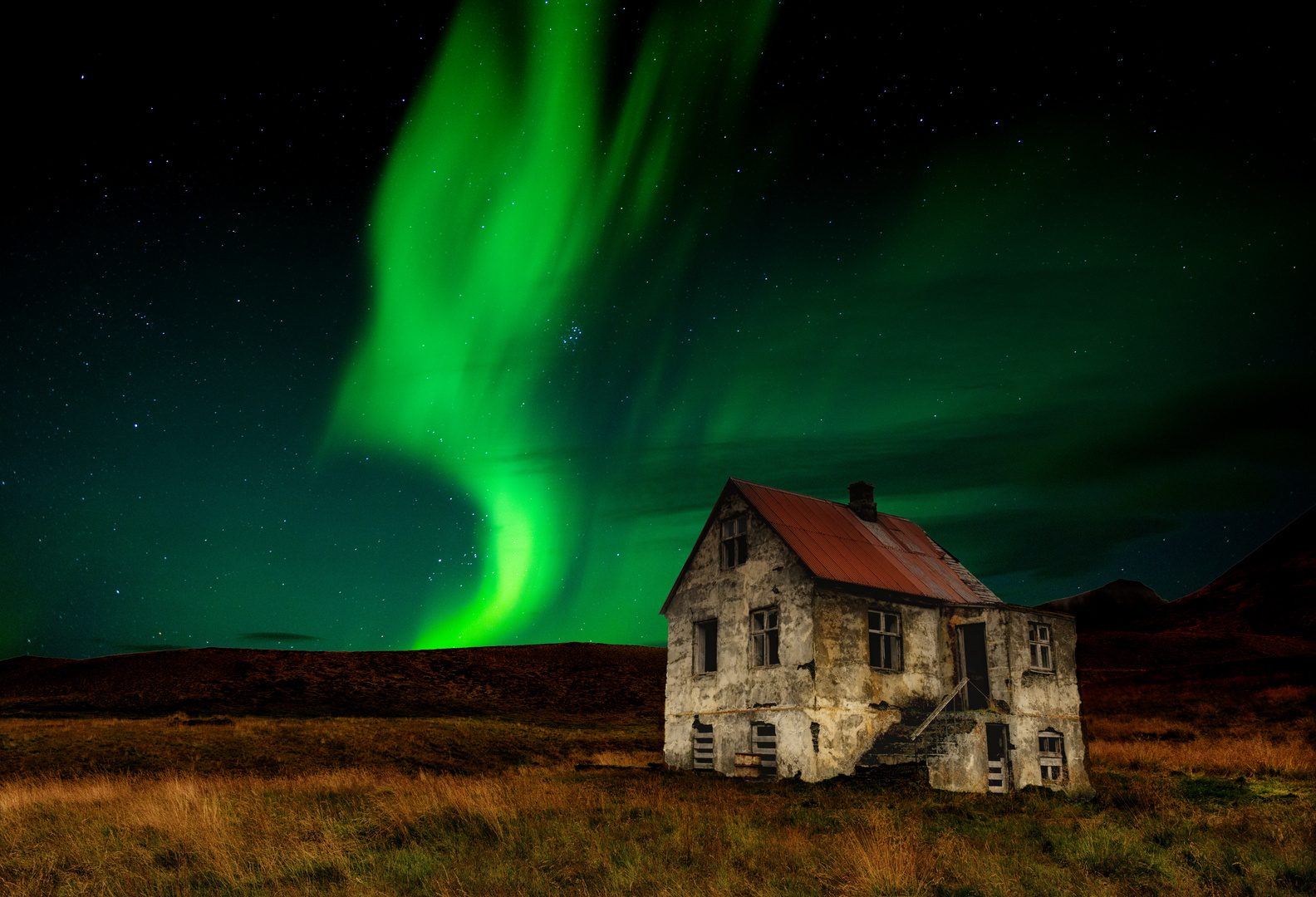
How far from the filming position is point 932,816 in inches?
583

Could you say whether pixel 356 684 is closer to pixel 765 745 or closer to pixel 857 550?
pixel 765 745

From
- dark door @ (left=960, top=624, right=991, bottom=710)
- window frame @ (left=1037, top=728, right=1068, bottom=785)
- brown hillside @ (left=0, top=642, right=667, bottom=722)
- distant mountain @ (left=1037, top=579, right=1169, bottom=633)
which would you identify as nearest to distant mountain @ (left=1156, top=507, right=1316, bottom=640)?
distant mountain @ (left=1037, top=579, right=1169, bottom=633)

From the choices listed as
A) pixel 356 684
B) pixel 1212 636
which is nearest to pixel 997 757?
pixel 356 684

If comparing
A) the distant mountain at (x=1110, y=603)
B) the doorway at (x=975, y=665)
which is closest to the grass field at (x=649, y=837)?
the doorway at (x=975, y=665)

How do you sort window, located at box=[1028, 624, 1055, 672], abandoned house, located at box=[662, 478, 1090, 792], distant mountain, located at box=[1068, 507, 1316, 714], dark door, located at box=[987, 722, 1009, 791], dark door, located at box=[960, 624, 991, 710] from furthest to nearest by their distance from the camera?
distant mountain, located at box=[1068, 507, 1316, 714] < dark door, located at box=[960, 624, 991, 710] < window, located at box=[1028, 624, 1055, 672] < dark door, located at box=[987, 722, 1009, 791] < abandoned house, located at box=[662, 478, 1090, 792]

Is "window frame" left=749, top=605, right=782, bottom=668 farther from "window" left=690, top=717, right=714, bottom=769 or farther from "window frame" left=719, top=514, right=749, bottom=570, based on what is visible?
"window" left=690, top=717, right=714, bottom=769

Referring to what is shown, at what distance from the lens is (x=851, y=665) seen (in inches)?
862

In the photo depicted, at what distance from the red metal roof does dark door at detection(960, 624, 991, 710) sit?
1.14 meters

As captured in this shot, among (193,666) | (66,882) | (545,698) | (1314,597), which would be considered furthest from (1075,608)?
(66,882)

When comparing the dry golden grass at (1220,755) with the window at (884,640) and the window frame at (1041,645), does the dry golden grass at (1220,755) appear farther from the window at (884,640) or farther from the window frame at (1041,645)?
the window at (884,640)

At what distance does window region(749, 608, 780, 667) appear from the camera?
2309 centimetres

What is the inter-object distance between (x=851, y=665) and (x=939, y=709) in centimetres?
244

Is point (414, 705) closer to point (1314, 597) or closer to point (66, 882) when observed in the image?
point (66, 882)

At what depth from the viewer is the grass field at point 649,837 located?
837cm
